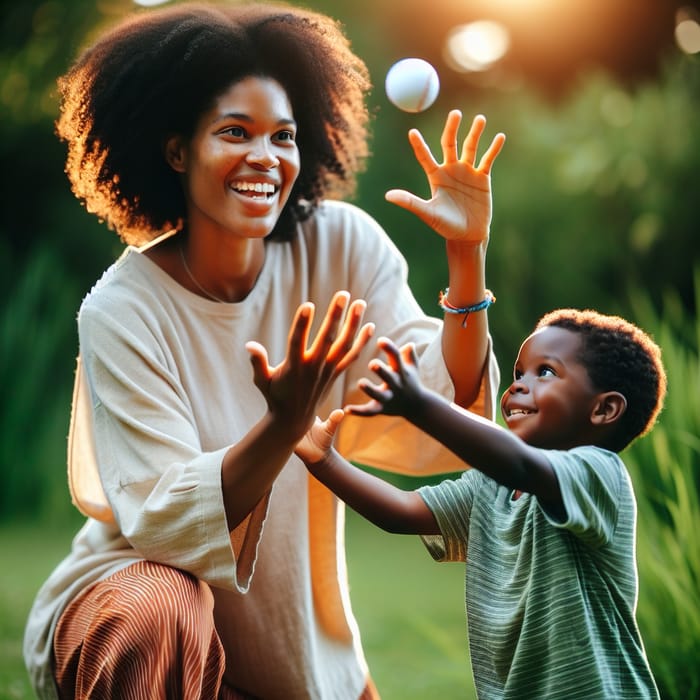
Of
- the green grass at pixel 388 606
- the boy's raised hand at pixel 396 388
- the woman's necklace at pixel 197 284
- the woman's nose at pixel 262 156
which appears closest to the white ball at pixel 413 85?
the woman's nose at pixel 262 156

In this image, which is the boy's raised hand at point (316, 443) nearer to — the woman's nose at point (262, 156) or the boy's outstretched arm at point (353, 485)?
the boy's outstretched arm at point (353, 485)

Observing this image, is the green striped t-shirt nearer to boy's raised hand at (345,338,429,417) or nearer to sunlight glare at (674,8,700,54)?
boy's raised hand at (345,338,429,417)

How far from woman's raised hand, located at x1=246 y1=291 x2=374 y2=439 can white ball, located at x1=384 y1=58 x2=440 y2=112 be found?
3.01 ft

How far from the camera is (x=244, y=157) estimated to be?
8.50 ft

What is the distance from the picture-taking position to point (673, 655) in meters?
3.19

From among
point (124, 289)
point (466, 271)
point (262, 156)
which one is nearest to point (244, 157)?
point (262, 156)

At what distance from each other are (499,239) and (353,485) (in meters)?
5.04

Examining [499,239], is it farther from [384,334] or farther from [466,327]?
[466,327]

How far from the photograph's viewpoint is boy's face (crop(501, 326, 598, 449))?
220cm

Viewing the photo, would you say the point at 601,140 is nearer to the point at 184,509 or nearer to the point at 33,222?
the point at 33,222

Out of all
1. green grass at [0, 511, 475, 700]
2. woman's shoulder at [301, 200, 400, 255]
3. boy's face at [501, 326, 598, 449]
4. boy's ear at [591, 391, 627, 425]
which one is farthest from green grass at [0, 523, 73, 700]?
boy's ear at [591, 391, 627, 425]

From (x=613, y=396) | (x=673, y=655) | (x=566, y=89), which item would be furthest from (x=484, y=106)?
(x=613, y=396)

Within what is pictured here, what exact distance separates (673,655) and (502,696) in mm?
1201

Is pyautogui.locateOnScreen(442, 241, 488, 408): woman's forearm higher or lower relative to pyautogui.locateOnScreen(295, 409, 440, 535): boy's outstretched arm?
higher
